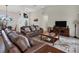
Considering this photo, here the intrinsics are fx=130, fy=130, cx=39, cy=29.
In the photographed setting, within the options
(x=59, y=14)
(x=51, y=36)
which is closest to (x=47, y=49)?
(x=51, y=36)

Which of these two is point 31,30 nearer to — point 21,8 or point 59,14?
point 21,8

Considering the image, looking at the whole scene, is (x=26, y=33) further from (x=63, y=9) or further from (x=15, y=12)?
(x=63, y=9)

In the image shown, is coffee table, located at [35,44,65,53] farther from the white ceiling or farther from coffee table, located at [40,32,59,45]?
the white ceiling

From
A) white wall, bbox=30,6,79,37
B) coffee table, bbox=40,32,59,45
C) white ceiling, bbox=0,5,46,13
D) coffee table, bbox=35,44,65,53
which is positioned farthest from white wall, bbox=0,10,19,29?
coffee table, bbox=35,44,65,53

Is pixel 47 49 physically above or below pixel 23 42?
below

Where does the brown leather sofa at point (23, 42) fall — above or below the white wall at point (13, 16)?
below

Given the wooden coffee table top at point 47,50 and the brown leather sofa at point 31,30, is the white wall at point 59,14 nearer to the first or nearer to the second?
the brown leather sofa at point 31,30

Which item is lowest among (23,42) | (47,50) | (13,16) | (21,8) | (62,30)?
(47,50)

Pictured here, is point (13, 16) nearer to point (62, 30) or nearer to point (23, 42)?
point (23, 42)

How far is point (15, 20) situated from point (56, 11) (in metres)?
0.66

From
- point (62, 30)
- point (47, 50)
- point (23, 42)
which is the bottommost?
point (47, 50)

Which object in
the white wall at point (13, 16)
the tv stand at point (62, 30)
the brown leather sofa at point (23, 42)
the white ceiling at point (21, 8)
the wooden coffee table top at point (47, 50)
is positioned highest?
the white ceiling at point (21, 8)

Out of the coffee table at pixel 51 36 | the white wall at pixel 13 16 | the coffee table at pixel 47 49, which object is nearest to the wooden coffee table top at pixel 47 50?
the coffee table at pixel 47 49

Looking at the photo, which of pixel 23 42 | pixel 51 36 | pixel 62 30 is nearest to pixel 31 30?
pixel 23 42
